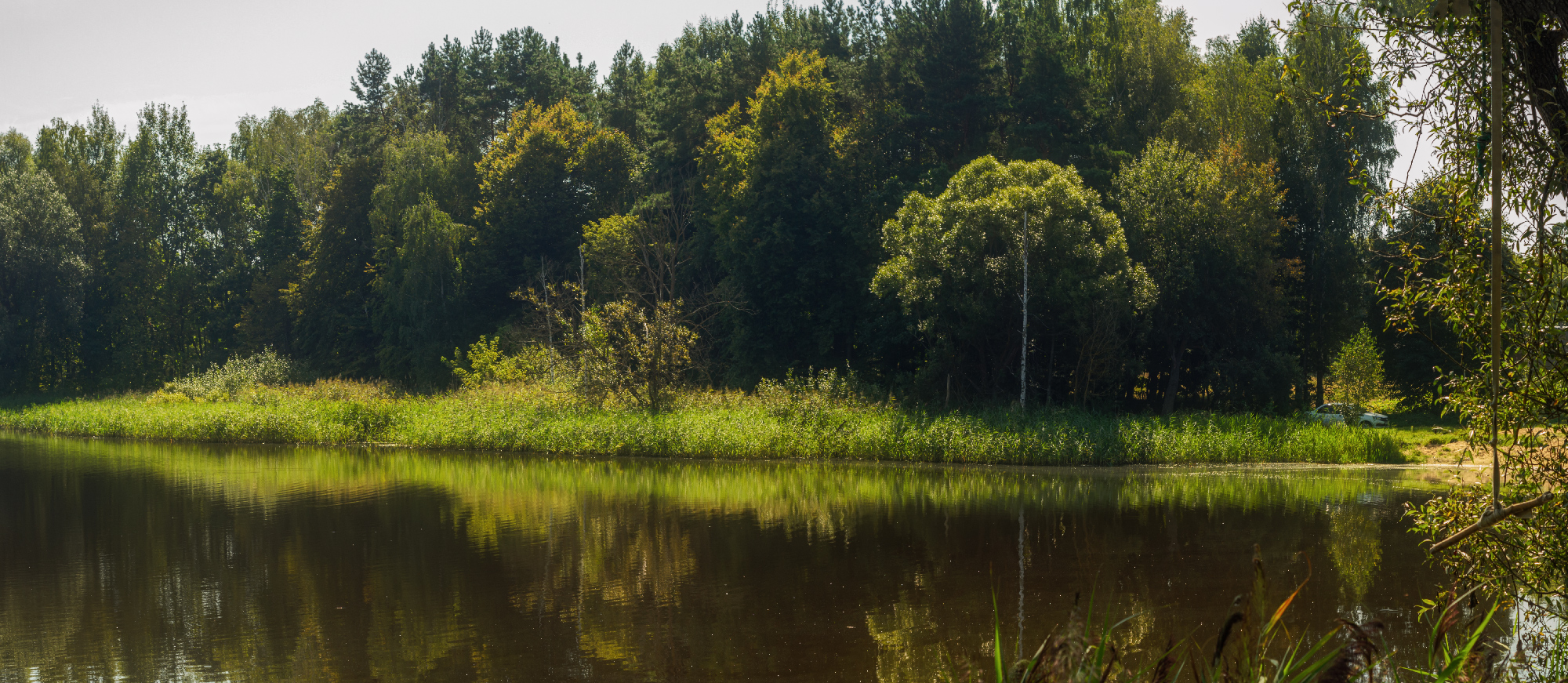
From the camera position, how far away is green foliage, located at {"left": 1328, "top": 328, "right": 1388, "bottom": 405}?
36.9 m

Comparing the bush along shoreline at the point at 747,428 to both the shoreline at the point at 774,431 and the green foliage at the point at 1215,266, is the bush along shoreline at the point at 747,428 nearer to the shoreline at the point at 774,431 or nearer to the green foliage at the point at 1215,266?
the shoreline at the point at 774,431

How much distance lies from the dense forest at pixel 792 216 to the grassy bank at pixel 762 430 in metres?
4.26

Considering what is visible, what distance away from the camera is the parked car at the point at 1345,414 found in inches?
1299

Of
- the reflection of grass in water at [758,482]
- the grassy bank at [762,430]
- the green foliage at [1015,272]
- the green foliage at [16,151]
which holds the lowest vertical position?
the reflection of grass in water at [758,482]

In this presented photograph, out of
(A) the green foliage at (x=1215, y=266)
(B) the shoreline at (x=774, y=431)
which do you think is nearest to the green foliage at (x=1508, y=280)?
(B) the shoreline at (x=774, y=431)

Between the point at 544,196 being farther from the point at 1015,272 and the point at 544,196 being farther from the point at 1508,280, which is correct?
the point at 1508,280

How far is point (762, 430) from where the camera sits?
29281 millimetres

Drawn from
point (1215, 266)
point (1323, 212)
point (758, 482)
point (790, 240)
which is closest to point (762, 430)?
point (758, 482)

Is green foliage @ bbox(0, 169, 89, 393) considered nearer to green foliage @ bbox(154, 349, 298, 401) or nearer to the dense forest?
the dense forest

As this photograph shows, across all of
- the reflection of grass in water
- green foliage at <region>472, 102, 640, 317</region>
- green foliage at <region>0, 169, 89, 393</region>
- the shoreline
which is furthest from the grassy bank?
green foliage at <region>0, 169, 89, 393</region>

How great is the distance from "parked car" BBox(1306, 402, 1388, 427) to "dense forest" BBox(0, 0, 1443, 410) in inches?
44.2

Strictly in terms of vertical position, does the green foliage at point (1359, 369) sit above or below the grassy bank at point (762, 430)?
above

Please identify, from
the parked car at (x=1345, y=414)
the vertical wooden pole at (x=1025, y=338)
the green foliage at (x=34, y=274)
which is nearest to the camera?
the vertical wooden pole at (x=1025, y=338)

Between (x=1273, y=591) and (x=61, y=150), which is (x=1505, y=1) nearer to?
(x=1273, y=591)
